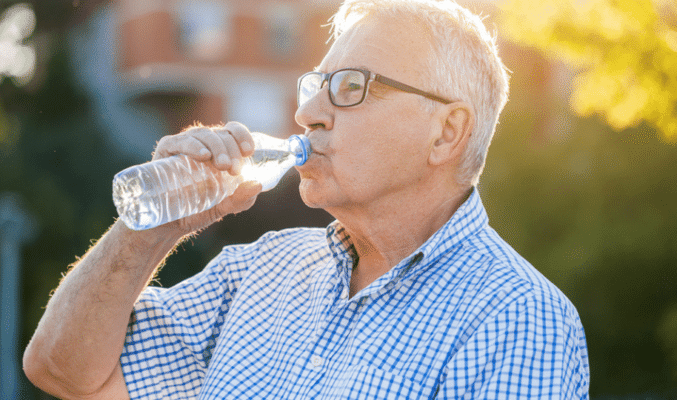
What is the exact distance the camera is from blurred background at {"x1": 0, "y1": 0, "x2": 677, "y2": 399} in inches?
144

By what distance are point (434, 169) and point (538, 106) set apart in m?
5.60

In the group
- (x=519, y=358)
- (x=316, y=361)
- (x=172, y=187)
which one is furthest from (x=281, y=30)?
(x=519, y=358)

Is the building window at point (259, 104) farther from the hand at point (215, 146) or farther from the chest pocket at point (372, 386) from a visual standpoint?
the chest pocket at point (372, 386)

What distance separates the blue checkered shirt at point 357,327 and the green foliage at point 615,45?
1887 millimetres

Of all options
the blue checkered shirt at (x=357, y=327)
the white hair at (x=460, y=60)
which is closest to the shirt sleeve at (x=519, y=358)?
the blue checkered shirt at (x=357, y=327)

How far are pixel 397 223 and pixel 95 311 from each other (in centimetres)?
97

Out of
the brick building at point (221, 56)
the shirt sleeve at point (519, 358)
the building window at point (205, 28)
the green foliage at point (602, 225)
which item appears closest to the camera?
the shirt sleeve at point (519, 358)

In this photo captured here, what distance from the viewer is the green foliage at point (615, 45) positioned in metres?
3.27

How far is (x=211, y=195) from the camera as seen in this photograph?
2047 millimetres

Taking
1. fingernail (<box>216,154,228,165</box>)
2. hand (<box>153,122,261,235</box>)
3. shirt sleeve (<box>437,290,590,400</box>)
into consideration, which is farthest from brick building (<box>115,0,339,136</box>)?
shirt sleeve (<box>437,290,590,400</box>)

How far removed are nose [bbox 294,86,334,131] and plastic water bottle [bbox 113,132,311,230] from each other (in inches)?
2.2

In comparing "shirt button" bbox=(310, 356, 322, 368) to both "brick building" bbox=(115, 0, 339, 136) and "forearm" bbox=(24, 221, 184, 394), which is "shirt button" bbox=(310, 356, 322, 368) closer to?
"forearm" bbox=(24, 221, 184, 394)

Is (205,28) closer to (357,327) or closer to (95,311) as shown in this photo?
(95,311)

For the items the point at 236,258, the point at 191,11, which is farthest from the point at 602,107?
the point at 191,11
